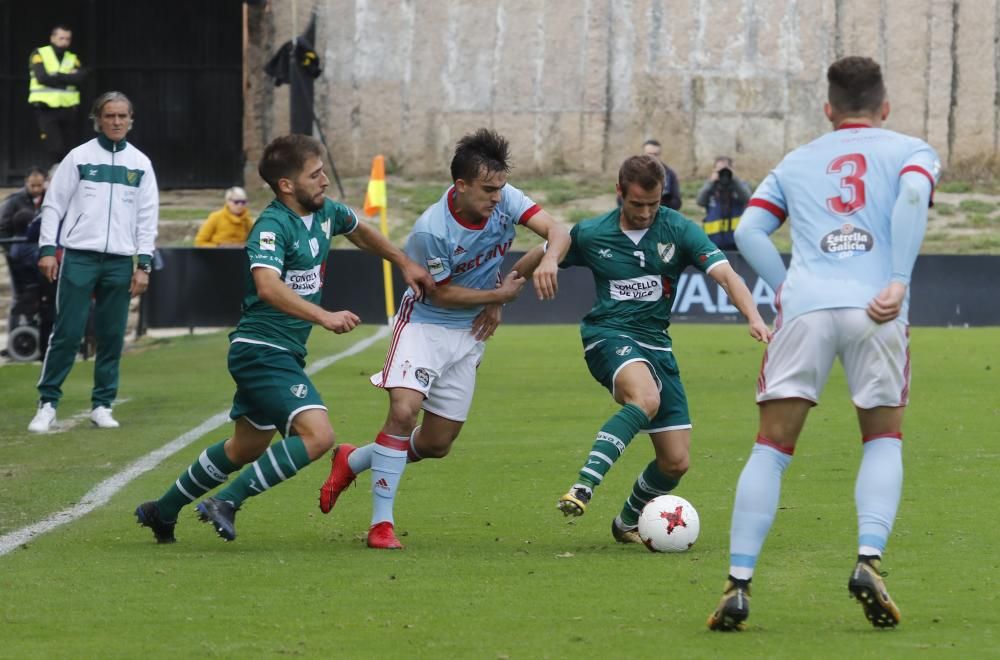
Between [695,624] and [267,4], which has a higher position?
[267,4]

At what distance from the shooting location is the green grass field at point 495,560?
577 centimetres

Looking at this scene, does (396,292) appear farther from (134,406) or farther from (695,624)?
(695,624)

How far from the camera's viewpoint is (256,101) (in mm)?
34969

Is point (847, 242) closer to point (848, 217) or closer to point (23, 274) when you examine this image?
point (848, 217)

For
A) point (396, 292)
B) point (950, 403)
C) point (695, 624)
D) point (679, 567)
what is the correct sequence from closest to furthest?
point (695, 624) < point (679, 567) < point (950, 403) < point (396, 292)

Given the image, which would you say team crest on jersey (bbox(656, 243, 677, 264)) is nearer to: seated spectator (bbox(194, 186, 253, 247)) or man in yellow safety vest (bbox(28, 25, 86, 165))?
seated spectator (bbox(194, 186, 253, 247))

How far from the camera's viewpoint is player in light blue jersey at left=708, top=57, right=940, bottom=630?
578 cm

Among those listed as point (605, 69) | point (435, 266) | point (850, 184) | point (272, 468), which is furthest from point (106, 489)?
point (605, 69)

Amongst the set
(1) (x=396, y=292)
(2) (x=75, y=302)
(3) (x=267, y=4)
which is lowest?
(1) (x=396, y=292)

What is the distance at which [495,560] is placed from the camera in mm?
7387

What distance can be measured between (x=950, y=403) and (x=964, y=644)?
8669 millimetres

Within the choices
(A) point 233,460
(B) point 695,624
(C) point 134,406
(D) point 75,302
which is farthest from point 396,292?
(B) point 695,624

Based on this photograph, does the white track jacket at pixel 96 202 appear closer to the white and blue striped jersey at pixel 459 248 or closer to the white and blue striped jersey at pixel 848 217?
the white and blue striped jersey at pixel 459 248

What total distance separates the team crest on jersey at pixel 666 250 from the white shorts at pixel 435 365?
0.92 m
